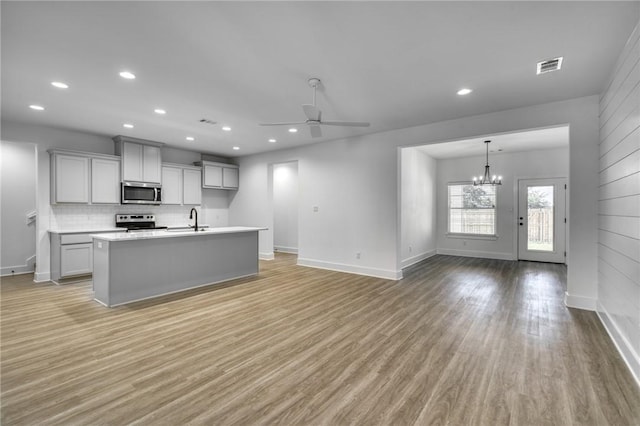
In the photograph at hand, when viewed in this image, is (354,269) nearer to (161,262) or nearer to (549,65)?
(161,262)

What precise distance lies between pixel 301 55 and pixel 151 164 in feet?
16.7

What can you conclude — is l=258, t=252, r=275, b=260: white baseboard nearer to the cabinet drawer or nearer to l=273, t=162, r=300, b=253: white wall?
l=273, t=162, r=300, b=253: white wall

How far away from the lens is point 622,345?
2662 millimetres

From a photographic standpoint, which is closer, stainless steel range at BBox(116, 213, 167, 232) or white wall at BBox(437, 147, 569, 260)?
stainless steel range at BBox(116, 213, 167, 232)

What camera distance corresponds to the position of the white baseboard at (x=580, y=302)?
3.82m

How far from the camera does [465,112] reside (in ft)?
14.6

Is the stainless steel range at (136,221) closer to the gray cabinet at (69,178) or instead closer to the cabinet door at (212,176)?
the gray cabinet at (69,178)

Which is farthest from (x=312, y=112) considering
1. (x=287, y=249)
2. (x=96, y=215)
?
(x=287, y=249)

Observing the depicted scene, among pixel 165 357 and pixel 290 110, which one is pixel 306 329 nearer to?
pixel 165 357

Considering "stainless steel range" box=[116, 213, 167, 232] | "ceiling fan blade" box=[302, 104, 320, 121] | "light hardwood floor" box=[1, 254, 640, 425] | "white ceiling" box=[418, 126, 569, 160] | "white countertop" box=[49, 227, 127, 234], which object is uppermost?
"white ceiling" box=[418, 126, 569, 160]

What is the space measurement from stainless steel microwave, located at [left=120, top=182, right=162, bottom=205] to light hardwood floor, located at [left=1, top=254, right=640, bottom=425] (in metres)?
2.27

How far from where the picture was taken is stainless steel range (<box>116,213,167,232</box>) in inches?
248

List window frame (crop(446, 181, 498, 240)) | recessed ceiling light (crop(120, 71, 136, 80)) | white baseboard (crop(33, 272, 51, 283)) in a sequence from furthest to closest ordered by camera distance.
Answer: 1. window frame (crop(446, 181, 498, 240))
2. white baseboard (crop(33, 272, 51, 283))
3. recessed ceiling light (crop(120, 71, 136, 80))

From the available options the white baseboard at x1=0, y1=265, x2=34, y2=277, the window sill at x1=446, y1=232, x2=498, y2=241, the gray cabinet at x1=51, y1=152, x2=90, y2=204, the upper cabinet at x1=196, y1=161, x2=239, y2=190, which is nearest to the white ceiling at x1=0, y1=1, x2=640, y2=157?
the gray cabinet at x1=51, y1=152, x2=90, y2=204
